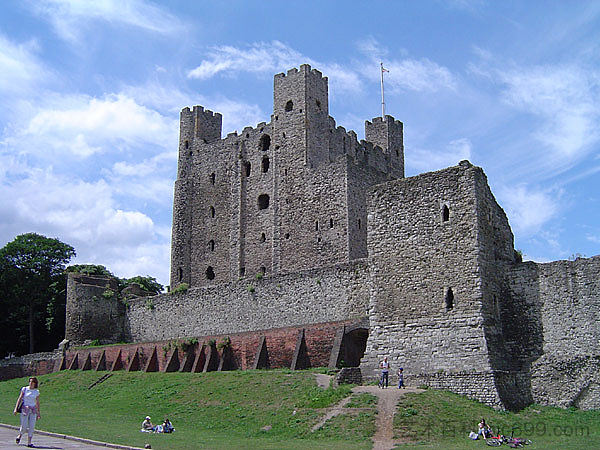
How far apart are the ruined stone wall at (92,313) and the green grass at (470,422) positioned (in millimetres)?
29028

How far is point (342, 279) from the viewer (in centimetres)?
3562

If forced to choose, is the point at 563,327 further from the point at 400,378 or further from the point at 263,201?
the point at 263,201

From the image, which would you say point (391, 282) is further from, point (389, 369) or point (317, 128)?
point (317, 128)

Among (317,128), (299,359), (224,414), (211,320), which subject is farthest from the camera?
(317,128)

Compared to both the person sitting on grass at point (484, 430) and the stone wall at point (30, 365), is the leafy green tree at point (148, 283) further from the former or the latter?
the person sitting on grass at point (484, 430)

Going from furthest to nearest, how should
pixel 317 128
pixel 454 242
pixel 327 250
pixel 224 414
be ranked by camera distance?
pixel 317 128
pixel 327 250
pixel 454 242
pixel 224 414

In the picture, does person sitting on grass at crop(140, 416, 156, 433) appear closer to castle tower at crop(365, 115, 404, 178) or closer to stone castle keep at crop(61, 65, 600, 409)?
stone castle keep at crop(61, 65, 600, 409)

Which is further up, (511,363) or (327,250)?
(327,250)

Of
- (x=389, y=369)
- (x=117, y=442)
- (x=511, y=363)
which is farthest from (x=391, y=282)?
(x=117, y=442)

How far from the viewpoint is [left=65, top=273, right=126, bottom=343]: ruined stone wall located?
160 feet

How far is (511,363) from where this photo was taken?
27641 millimetres

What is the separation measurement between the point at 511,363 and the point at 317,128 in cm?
2550

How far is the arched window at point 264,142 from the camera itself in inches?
2019

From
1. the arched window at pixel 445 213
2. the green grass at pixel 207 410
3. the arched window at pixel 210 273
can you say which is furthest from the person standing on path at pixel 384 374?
the arched window at pixel 210 273
